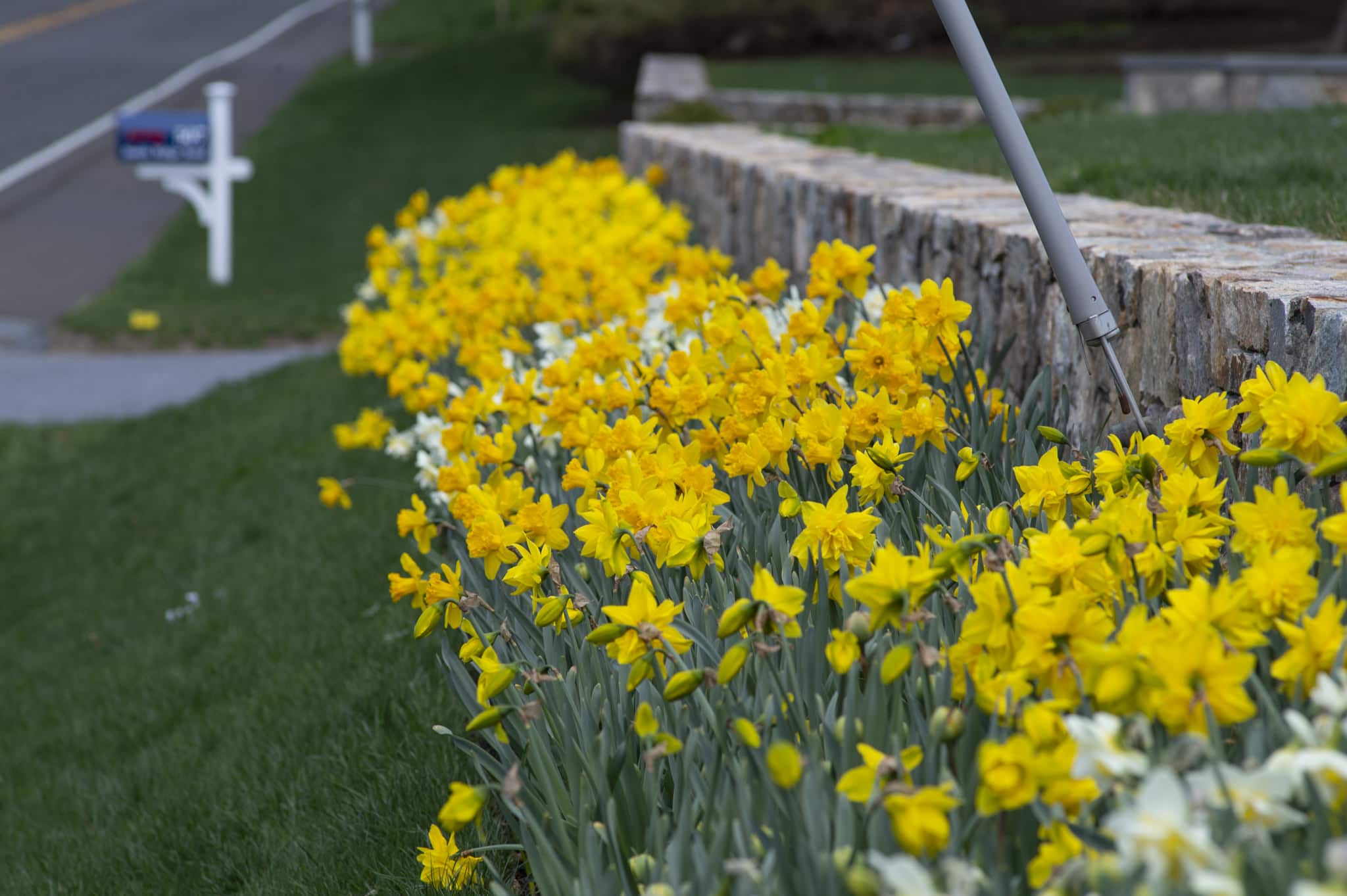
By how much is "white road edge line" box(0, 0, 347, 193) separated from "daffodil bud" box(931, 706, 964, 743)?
40.5 feet

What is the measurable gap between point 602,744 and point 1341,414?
0.99 m

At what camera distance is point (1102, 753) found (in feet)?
3.77

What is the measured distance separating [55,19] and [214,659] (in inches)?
1077

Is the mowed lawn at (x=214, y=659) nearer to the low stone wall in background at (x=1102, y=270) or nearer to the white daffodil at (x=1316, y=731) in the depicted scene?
the white daffodil at (x=1316, y=731)

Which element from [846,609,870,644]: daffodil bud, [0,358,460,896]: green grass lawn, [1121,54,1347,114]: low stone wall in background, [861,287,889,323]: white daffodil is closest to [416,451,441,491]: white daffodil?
[0,358,460,896]: green grass lawn

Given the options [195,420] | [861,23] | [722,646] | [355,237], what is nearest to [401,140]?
[355,237]

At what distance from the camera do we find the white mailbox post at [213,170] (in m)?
11.0

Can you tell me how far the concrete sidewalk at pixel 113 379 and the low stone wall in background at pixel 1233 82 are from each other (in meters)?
7.10

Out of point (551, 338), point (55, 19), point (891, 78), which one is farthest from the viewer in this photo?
point (55, 19)

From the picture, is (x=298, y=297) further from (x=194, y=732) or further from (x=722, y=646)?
(x=722, y=646)

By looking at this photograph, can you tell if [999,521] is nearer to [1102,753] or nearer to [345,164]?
[1102,753]

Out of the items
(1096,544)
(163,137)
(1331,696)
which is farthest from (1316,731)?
(163,137)

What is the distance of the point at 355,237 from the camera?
13.1 meters

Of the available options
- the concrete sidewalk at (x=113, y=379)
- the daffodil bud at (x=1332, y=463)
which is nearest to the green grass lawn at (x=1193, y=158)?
the daffodil bud at (x=1332, y=463)
